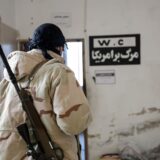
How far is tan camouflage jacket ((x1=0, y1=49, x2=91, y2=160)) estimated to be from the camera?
57.2 inches

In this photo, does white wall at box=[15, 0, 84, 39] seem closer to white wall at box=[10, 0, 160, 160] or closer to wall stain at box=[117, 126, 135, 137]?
white wall at box=[10, 0, 160, 160]

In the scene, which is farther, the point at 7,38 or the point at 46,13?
the point at 46,13

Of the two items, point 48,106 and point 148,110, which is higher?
point 48,106

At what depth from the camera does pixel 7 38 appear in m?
3.11

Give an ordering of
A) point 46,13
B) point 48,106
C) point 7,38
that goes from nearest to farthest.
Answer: point 48,106, point 7,38, point 46,13

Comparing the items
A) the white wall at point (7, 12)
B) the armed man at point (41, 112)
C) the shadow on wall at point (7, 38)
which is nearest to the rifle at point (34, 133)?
the armed man at point (41, 112)

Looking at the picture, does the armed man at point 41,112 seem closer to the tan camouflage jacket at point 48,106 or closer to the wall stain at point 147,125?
the tan camouflage jacket at point 48,106

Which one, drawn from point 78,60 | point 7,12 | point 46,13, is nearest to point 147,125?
point 78,60

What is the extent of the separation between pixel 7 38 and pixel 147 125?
166cm

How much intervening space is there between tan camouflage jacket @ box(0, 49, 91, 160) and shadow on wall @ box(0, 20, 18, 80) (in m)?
1.39

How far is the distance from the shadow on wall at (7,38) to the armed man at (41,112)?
140cm

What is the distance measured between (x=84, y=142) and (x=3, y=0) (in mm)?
1659

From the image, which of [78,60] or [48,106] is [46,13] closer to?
[78,60]

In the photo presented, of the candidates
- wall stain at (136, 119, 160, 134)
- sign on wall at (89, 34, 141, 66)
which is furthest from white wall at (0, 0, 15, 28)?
wall stain at (136, 119, 160, 134)
